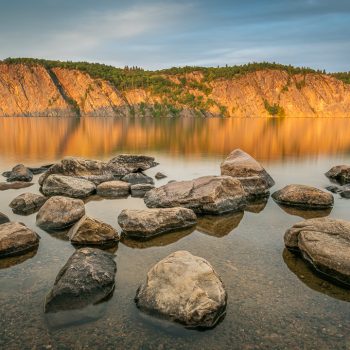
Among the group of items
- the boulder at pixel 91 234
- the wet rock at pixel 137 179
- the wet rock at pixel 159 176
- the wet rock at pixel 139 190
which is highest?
the boulder at pixel 91 234

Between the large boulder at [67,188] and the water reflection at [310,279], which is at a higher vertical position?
the large boulder at [67,188]

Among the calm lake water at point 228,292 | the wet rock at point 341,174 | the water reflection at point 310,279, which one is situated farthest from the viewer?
the wet rock at point 341,174

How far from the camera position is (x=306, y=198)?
53.7 ft

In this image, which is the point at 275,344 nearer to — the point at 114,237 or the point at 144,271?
the point at 144,271

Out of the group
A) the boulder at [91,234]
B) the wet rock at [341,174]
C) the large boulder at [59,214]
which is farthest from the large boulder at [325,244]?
the wet rock at [341,174]

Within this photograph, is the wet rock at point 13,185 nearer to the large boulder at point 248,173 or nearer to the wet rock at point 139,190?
the wet rock at point 139,190

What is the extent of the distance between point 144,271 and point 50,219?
189 inches

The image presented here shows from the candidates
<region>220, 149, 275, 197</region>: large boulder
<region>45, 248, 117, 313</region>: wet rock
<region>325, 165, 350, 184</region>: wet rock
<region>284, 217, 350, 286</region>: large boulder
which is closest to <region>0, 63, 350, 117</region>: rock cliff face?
<region>220, 149, 275, 197</region>: large boulder

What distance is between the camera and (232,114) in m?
186

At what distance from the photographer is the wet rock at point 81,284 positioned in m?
8.04

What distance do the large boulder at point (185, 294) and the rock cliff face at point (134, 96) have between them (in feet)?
508

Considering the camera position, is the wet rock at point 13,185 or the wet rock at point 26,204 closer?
the wet rock at point 26,204

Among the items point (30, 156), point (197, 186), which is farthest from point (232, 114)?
point (197, 186)

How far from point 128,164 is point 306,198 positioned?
1220cm
